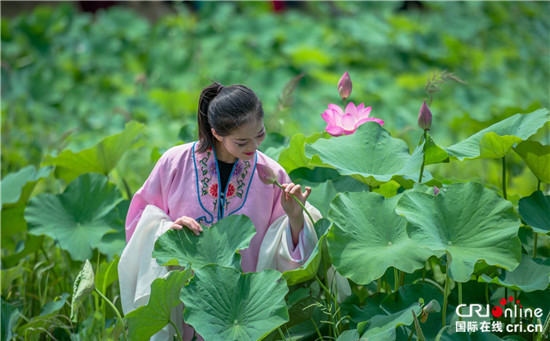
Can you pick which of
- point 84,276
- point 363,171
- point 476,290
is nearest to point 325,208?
point 363,171

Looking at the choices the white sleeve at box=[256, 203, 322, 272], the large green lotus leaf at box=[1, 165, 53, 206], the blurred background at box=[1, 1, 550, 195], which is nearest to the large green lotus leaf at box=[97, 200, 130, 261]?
the large green lotus leaf at box=[1, 165, 53, 206]

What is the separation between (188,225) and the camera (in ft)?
5.22

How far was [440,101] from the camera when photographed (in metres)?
4.88

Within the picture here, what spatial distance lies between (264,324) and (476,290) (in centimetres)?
58

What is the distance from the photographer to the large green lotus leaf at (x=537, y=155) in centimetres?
168

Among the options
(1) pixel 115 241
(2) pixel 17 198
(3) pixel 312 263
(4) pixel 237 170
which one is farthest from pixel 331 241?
(2) pixel 17 198

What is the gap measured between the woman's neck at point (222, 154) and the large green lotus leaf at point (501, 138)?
542 millimetres

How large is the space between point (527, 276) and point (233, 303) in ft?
2.25

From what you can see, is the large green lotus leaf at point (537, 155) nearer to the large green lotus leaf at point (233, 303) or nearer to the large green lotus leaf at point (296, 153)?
the large green lotus leaf at point (296, 153)

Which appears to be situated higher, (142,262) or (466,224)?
(466,224)

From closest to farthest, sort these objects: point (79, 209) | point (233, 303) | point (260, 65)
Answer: point (233, 303) → point (79, 209) → point (260, 65)

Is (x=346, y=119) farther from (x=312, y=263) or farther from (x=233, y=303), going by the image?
(x=233, y=303)

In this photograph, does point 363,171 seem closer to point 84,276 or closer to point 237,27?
point 84,276
